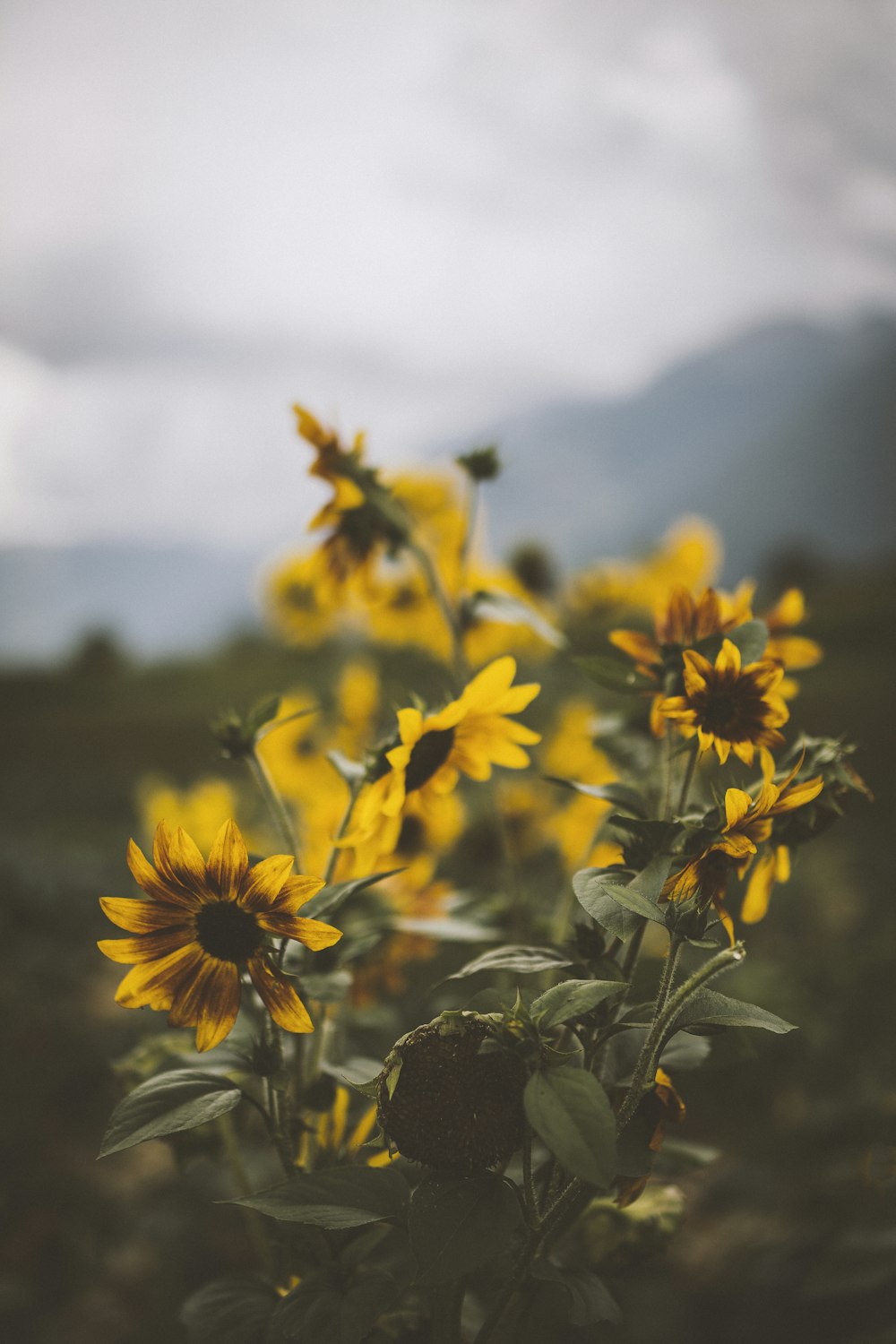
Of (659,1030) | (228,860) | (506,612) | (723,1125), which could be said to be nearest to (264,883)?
(228,860)

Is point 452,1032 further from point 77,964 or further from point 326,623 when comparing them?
point 77,964

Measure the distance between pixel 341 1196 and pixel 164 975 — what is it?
85mm

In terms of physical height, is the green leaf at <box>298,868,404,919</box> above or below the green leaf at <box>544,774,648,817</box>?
below

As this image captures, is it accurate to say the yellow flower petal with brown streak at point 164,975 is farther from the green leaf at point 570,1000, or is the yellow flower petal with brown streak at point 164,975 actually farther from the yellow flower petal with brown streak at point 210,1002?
the green leaf at point 570,1000

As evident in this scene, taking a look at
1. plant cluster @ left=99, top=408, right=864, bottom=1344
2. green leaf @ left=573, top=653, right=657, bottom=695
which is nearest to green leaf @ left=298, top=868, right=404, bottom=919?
plant cluster @ left=99, top=408, right=864, bottom=1344

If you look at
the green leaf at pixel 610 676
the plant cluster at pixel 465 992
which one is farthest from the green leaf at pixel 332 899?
the green leaf at pixel 610 676

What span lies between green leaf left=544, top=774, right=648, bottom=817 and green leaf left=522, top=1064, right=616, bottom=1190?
0.10 m

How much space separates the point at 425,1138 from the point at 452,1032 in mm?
28

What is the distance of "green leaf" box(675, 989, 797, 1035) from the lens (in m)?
0.25

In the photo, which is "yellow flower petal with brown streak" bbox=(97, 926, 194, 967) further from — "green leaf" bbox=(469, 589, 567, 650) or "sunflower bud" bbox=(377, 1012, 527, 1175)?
"green leaf" bbox=(469, 589, 567, 650)

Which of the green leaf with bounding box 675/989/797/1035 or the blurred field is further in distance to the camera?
the blurred field

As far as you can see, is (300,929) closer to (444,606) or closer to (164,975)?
(164,975)

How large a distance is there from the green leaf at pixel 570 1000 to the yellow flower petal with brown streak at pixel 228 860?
0.09 metres

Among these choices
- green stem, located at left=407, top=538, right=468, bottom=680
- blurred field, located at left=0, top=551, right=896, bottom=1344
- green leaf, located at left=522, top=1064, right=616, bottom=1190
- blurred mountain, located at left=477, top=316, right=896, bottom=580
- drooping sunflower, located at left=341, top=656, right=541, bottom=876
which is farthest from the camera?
blurred mountain, located at left=477, top=316, right=896, bottom=580
